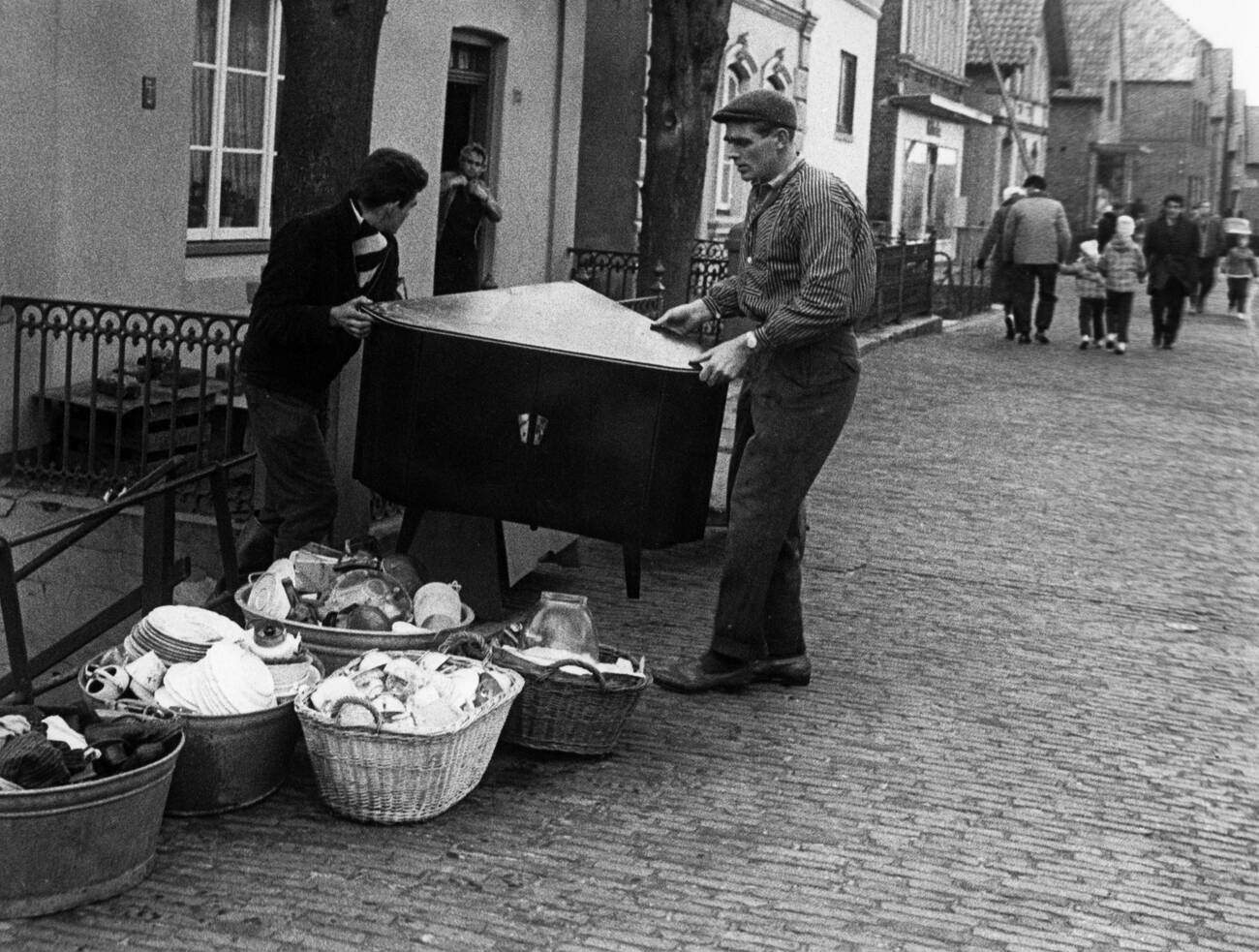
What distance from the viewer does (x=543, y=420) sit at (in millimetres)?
6848

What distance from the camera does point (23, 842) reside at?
4.29 m

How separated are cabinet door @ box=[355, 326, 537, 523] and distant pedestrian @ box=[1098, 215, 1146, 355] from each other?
15293mm

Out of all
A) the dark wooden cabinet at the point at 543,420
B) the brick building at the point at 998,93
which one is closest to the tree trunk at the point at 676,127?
the dark wooden cabinet at the point at 543,420

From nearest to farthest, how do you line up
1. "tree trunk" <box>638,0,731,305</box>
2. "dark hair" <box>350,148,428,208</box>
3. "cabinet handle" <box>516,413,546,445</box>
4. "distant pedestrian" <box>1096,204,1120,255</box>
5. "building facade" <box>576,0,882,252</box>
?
"dark hair" <box>350,148,428,208</box>
"cabinet handle" <box>516,413,546,445</box>
"tree trunk" <box>638,0,731,305</box>
"building facade" <box>576,0,882,252</box>
"distant pedestrian" <box>1096,204,1120,255</box>

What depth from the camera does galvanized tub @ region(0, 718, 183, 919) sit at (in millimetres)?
4285

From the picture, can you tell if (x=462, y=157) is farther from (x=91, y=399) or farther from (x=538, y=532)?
(x=538, y=532)

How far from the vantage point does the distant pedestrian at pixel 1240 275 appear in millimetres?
31453

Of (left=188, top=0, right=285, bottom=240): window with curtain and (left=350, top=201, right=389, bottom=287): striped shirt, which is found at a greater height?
(left=188, top=0, right=285, bottom=240): window with curtain

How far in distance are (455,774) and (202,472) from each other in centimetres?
220

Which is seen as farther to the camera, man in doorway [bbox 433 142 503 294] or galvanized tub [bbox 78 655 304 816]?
man in doorway [bbox 433 142 503 294]

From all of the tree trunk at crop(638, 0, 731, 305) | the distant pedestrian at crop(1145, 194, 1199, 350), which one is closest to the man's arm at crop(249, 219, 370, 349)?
the tree trunk at crop(638, 0, 731, 305)

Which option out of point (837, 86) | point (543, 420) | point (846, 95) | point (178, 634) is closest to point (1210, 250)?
point (846, 95)

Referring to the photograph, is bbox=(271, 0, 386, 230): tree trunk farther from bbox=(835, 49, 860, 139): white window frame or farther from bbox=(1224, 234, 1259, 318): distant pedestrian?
bbox=(1224, 234, 1259, 318): distant pedestrian

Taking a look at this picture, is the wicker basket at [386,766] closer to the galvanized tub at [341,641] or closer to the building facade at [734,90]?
the galvanized tub at [341,641]
